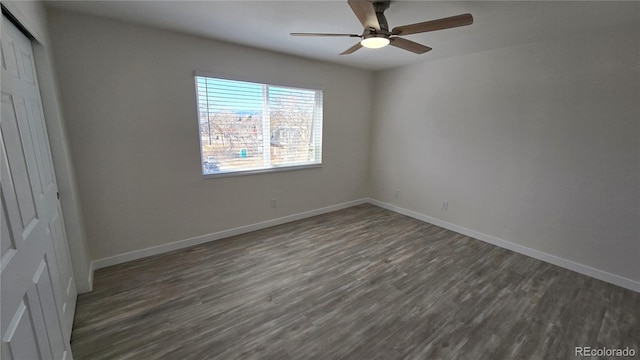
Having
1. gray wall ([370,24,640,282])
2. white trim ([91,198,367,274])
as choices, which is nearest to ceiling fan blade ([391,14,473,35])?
gray wall ([370,24,640,282])

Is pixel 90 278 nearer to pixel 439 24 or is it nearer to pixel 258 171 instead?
pixel 258 171

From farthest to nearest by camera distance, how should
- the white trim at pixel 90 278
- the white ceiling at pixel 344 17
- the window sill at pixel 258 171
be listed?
1. the window sill at pixel 258 171
2. the white trim at pixel 90 278
3. the white ceiling at pixel 344 17

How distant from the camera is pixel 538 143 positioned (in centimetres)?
284

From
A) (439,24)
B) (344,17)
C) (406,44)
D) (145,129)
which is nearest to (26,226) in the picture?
(145,129)

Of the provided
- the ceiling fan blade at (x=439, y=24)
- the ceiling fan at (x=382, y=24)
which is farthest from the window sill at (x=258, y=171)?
the ceiling fan blade at (x=439, y=24)

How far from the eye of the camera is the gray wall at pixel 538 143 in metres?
2.38

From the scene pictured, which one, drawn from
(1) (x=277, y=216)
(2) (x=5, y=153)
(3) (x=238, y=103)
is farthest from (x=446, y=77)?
(2) (x=5, y=153)

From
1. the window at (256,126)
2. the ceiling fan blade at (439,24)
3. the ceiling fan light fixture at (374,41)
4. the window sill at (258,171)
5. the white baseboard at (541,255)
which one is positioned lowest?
the white baseboard at (541,255)

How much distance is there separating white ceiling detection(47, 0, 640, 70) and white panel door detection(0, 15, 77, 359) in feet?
3.19

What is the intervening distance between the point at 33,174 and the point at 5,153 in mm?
487

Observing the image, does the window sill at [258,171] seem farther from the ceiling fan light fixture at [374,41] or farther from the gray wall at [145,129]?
the ceiling fan light fixture at [374,41]

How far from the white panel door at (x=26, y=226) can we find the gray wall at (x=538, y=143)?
159 inches

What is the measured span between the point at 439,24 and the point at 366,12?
0.53 metres

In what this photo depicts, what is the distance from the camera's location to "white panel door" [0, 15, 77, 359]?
95 centimetres
